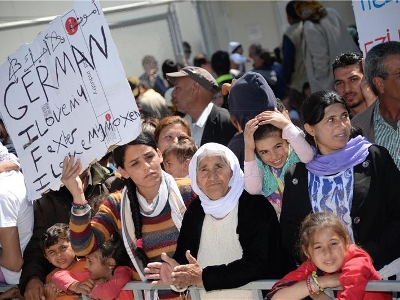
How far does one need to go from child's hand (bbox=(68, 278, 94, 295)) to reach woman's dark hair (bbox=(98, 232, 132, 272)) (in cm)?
16

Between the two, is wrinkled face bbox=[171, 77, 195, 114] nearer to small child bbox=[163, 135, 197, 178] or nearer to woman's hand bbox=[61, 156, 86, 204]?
small child bbox=[163, 135, 197, 178]

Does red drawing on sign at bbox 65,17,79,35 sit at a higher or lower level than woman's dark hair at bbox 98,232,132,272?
higher

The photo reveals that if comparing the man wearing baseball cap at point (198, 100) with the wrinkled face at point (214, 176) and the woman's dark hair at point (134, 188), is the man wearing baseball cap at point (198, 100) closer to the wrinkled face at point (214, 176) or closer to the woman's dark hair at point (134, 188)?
the woman's dark hair at point (134, 188)

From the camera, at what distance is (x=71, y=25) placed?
5.70 m

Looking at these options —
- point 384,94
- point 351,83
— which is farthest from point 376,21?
point 384,94

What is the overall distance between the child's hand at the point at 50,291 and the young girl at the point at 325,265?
1865 mm

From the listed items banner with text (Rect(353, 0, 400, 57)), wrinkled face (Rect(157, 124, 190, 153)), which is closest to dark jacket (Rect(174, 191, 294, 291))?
wrinkled face (Rect(157, 124, 190, 153))

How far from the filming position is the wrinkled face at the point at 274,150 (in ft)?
17.5

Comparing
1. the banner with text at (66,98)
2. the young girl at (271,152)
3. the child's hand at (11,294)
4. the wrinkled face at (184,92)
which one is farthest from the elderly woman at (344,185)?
the wrinkled face at (184,92)

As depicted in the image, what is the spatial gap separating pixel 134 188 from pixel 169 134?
117 cm

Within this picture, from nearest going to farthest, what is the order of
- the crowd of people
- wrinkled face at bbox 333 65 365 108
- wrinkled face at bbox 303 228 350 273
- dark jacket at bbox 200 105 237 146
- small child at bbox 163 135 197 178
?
wrinkled face at bbox 303 228 350 273, the crowd of people, small child at bbox 163 135 197 178, wrinkled face at bbox 333 65 365 108, dark jacket at bbox 200 105 237 146

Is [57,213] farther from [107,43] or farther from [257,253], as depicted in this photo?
[257,253]

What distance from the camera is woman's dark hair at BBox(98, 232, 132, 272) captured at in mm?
5738

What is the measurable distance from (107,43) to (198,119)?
233cm
